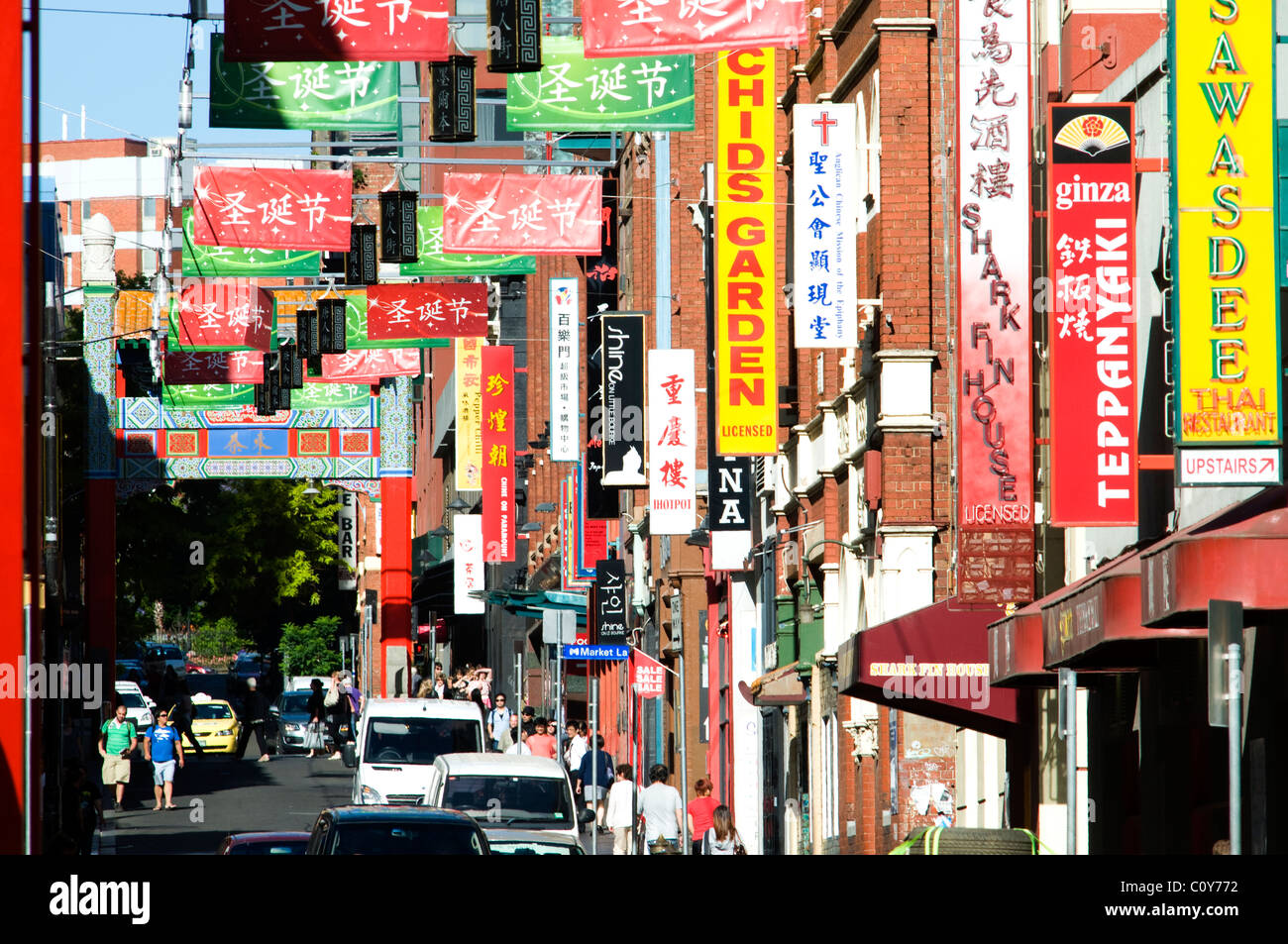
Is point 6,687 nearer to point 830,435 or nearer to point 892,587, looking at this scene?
point 892,587

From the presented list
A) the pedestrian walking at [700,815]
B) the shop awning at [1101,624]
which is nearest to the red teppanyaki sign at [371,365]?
the pedestrian walking at [700,815]

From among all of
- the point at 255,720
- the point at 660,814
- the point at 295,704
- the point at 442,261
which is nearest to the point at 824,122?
the point at 442,261

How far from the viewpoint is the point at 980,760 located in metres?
22.1

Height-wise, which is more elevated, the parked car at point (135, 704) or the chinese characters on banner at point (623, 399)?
the chinese characters on banner at point (623, 399)

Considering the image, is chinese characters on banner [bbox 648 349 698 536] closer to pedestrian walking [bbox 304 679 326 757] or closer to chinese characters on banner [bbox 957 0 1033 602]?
chinese characters on banner [bbox 957 0 1033 602]

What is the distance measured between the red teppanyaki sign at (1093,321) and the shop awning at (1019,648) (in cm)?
80

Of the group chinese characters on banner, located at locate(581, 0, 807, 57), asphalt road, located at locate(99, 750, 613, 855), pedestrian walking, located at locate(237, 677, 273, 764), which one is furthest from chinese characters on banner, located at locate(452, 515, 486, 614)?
chinese characters on banner, located at locate(581, 0, 807, 57)

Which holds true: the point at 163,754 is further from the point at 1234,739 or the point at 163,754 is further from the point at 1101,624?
the point at 1234,739

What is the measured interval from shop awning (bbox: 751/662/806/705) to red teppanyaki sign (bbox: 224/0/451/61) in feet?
38.3

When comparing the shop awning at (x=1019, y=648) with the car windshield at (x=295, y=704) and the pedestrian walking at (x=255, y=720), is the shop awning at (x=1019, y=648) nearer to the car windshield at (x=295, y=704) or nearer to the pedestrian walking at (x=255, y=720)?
the pedestrian walking at (x=255, y=720)

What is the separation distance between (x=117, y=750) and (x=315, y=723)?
517 inches

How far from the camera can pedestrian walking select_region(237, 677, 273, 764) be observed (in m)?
44.8

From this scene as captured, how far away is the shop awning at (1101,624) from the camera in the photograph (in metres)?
13.1
